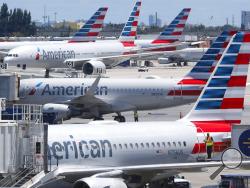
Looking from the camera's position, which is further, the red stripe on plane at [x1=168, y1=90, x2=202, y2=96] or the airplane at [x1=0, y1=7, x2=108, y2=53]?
the airplane at [x1=0, y1=7, x2=108, y2=53]

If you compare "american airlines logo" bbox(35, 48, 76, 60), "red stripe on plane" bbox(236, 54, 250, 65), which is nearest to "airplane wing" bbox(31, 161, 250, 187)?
"red stripe on plane" bbox(236, 54, 250, 65)

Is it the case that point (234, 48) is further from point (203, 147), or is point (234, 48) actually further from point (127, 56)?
point (127, 56)

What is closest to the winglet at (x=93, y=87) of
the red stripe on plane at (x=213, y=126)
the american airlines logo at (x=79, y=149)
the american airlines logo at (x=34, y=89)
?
the american airlines logo at (x=34, y=89)

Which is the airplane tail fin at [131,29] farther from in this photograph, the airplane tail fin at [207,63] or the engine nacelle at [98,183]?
the engine nacelle at [98,183]

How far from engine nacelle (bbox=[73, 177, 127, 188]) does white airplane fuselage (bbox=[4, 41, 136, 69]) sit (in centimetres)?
7616


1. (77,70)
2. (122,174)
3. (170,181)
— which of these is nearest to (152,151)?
(170,181)

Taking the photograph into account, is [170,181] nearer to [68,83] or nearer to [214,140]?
[214,140]

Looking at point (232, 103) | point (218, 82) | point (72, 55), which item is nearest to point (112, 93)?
point (218, 82)

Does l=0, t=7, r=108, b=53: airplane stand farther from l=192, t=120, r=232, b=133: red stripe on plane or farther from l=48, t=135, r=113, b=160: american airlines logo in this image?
l=48, t=135, r=113, b=160: american airlines logo

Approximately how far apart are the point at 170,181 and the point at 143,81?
31.0 m

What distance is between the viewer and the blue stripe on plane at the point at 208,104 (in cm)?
3994

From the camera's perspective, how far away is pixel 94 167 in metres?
34.2

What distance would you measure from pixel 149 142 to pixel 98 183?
18.3ft

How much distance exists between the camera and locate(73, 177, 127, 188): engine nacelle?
102 feet
